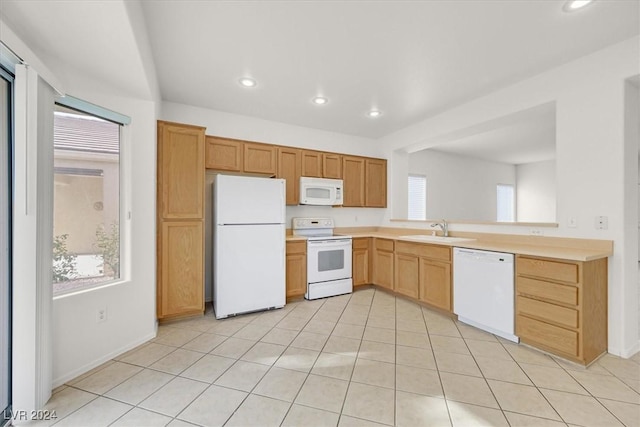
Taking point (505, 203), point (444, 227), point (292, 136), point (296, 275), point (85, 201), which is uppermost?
point (292, 136)

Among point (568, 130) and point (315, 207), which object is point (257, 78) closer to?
point (315, 207)

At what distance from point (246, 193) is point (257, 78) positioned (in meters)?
1.25

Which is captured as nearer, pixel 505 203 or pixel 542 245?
pixel 542 245

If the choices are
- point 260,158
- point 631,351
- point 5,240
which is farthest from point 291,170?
point 631,351

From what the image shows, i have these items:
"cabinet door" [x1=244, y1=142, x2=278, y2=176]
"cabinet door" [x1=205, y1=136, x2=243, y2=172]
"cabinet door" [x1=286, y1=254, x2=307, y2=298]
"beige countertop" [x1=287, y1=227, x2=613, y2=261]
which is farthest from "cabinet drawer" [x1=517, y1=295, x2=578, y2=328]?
"cabinet door" [x1=205, y1=136, x2=243, y2=172]

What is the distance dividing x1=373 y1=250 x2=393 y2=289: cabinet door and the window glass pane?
10.6 feet

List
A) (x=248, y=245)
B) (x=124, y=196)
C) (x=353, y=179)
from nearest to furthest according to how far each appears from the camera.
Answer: (x=124, y=196) < (x=248, y=245) < (x=353, y=179)

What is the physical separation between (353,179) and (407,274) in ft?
5.70

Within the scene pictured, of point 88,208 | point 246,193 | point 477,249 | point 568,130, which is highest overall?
point 568,130

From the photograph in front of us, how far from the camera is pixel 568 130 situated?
2.59 m

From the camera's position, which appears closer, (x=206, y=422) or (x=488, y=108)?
(x=206, y=422)

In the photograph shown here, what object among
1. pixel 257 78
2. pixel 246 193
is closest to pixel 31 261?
pixel 246 193

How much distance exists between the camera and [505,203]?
7609mm

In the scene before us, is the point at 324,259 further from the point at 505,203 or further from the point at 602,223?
the point at 505,203
